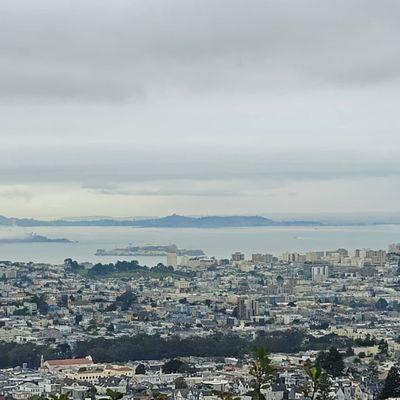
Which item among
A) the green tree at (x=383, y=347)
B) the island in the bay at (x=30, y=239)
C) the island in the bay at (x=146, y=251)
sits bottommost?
the green tree at (x=383, y=347)

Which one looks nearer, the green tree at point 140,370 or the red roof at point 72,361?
the green tree at point 140,370

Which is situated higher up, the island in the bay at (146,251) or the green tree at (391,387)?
the island in the bay at (146,251)

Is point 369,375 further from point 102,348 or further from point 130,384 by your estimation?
point 102,348

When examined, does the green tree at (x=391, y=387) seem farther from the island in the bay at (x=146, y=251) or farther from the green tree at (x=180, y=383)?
the island in the bay at (x=146, y=251)

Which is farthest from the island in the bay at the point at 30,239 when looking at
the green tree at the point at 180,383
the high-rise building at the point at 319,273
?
the green tree at the point at 180,383

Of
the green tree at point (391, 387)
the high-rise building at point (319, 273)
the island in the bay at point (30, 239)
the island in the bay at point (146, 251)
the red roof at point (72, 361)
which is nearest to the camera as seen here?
the green tree at point (391, 387)

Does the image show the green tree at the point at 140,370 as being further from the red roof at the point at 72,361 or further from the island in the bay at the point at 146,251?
the island in the bay at the point at 146,251

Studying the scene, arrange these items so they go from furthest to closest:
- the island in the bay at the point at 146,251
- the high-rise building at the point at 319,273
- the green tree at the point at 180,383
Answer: the island in the bay at the point at 146,251 → the high-rise building at the point at 319,273 → the green tree at the point at 180,383

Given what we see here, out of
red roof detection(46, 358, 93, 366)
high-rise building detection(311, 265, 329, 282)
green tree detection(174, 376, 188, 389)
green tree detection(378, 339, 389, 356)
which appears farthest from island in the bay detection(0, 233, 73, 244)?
green tree detection(174, 376, 188, 389)

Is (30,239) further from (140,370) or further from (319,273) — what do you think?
(140,370)

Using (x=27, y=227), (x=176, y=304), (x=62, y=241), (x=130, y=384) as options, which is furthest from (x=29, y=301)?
(x=27, y=227)

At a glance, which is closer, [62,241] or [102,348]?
[102,348]
